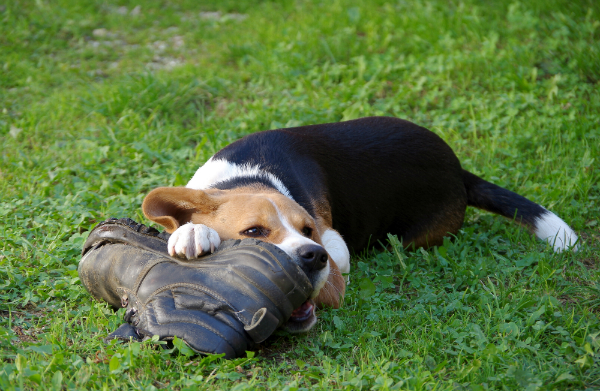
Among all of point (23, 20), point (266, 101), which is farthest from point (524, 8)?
point (23, 20)

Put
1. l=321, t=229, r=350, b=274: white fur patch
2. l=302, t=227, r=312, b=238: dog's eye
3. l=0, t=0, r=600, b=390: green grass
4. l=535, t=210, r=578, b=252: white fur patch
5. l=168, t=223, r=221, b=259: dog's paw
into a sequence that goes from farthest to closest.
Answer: l=535, t=210, r=578, b=252: white fur patch
l=321, t=229, r=350, b=274: white fur patch
l=302, t=227, r=312, b=238: dog's eye
l=168, t=223, r=221, b=259: dog's paw
l=0, t=0, r=600, b=390: green grass

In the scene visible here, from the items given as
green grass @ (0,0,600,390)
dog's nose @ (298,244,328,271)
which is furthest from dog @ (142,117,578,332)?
green grass @ (0,0,600,390)

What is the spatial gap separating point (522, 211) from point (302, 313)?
2115mm

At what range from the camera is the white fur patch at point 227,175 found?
358 centimetres

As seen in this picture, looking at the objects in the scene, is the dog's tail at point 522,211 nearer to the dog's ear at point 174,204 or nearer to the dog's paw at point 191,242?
the dog's ear at point 174,204

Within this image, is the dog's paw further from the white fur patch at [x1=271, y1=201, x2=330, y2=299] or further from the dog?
the white fur patch at [x1=271, y1=201, x2=330, y2=299]

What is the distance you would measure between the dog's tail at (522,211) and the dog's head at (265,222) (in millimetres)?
1683

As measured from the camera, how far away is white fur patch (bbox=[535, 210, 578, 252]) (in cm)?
393

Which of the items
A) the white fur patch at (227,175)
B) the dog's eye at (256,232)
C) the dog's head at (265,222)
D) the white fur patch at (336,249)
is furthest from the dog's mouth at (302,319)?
the white fur patch at (227,175)

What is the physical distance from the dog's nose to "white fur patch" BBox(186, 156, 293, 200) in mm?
780

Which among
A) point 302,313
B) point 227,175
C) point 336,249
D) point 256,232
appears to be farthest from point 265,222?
point 227,175

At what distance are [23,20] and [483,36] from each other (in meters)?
5.66

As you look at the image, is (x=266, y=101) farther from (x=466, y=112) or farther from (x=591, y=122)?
(x=591, y=122)

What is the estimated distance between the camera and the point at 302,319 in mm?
2818
